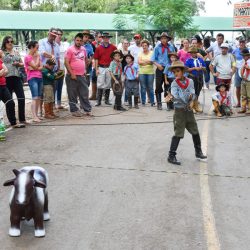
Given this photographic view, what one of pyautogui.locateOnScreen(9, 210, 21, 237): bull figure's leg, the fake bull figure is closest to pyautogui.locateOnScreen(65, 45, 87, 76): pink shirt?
the fake bull figure

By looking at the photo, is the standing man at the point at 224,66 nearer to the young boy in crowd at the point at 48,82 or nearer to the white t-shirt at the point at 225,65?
the white t-shirt at the point at 225,65

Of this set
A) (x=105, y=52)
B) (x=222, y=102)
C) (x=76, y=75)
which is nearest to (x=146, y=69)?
(x=105, y=52)

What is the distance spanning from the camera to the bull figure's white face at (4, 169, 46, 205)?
14.5ft

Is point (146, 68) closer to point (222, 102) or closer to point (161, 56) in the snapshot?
point (161, 56)

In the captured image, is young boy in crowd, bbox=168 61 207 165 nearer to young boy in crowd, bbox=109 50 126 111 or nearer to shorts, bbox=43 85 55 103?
shorts, bbox=43 85 55 103

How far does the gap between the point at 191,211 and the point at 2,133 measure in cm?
457

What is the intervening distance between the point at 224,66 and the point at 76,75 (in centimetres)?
396

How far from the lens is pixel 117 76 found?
40.4ft

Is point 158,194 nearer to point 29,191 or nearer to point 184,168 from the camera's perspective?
point 184,168

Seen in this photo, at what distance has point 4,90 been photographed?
916 cm

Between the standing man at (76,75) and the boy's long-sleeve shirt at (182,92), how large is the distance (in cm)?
394

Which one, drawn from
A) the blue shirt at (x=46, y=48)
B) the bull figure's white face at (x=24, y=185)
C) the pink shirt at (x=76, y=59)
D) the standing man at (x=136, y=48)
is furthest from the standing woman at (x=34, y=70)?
the bull figure's white face at (x=24, y=185)

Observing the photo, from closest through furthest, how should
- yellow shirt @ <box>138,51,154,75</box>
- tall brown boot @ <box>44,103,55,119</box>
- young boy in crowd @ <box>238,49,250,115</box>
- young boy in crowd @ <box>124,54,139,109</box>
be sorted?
1. tall brown boot @ <box>44,103,55,119</box>
2. young boy in crowd @ <box>238,49,250,115</box>
3. young boy in crowd @ <box>124,54,139,109</box>
4. yellow shirt @ <box>138,51,154,75</box>

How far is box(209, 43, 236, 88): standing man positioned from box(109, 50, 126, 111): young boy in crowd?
2548mm
